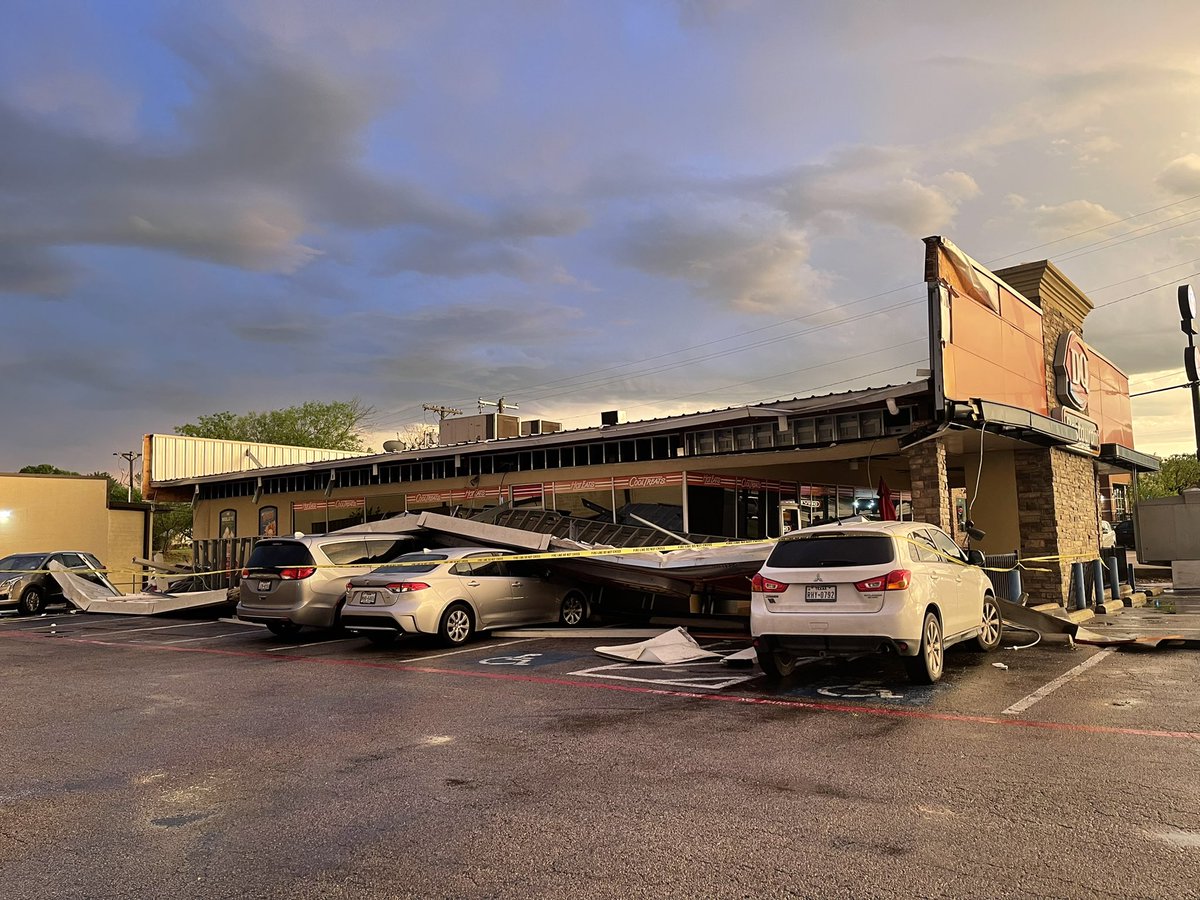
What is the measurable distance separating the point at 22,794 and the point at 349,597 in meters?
7.40

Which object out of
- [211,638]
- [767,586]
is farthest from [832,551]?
[211,638]

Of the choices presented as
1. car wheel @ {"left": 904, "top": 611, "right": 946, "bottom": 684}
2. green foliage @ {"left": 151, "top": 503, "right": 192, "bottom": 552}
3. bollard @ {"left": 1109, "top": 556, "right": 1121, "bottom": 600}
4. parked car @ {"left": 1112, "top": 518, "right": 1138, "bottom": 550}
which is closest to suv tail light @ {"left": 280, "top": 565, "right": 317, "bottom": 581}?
car wheel @ {"left": 904, "top": 611, "right": 946, "bottom": 684}

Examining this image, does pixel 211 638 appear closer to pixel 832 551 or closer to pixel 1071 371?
pixel 832 551

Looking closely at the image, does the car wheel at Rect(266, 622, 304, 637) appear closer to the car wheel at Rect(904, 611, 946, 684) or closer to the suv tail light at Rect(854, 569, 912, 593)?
the suv tail light at Rect(854, 569, 912, 593)

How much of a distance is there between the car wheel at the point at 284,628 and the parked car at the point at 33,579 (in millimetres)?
10858

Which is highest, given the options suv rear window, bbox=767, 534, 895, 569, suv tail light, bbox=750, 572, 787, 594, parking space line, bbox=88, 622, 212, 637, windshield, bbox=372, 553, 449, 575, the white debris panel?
suv rear window, bbox=767, 534, 895, 569

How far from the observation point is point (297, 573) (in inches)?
543

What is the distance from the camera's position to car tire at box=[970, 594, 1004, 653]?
1093cm

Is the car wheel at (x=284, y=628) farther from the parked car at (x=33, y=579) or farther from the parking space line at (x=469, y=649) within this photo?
the parked car at (x=33, y=579)

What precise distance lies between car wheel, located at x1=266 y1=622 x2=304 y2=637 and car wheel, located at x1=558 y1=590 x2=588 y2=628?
444 centimetres

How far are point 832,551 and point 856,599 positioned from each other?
57cm

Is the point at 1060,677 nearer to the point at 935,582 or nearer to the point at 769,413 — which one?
the point at 935,582

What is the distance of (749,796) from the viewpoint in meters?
5.16

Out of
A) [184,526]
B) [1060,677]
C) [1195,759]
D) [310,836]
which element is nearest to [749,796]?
[310,836]
